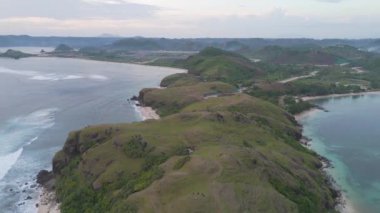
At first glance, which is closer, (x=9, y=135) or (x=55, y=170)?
(x=55, y=170)

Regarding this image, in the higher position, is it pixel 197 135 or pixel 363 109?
pixel 197 135

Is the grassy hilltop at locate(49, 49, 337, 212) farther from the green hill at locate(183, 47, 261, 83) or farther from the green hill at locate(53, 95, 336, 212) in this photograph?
the green hill at locate(183, 47, 261, 83)

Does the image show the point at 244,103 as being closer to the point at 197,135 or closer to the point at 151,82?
the point at 197,135

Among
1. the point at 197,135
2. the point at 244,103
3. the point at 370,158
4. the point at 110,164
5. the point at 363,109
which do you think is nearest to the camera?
the point at 110,164

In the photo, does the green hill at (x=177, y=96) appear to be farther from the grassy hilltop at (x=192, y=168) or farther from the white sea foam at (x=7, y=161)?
the white sea foam at (x=7, y=161)

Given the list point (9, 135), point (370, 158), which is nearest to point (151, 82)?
point (9, 135)

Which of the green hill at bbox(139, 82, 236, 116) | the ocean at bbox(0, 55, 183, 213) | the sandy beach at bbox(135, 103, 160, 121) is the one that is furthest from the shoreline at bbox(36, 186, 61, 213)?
the green hill at bbox(139, 82, 236, 116)

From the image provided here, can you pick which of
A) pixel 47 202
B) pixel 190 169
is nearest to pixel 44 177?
pixel 47 202
